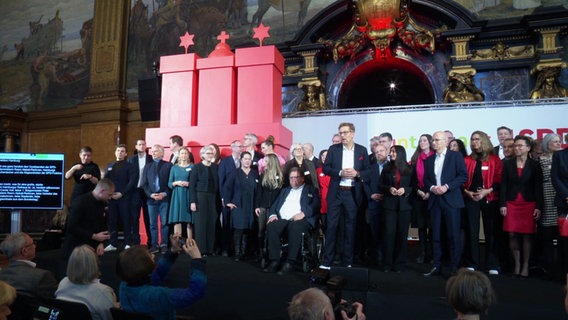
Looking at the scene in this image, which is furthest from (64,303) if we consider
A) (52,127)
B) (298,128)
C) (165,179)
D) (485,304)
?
(52,127)

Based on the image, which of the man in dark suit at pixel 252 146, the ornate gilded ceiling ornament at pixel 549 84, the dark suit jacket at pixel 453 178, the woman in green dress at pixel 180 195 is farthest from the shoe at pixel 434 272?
the ornate gilded ceiling ornament at pixel 549 84

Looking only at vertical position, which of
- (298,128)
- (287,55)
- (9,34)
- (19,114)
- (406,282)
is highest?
(9,34)

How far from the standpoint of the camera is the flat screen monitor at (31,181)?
21.9 feet

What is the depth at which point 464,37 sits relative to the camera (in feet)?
33.3

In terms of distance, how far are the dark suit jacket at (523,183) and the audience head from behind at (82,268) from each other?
12.9 ft

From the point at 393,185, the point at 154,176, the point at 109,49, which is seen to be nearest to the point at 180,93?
the point at 154,176

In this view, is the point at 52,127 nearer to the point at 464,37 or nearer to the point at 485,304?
the point at 464,37

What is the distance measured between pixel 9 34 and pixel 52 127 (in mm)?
3883

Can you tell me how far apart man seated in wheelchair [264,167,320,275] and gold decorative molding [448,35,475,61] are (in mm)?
6375

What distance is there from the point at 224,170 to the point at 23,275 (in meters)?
3.03

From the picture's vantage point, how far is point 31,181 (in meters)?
6.81

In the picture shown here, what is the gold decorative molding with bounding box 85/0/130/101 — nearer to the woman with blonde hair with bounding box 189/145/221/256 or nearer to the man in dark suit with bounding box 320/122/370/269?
the woman with blonde hair with bounding box 189/145/221/256

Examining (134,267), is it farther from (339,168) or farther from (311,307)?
(339,168)

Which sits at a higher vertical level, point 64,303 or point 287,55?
point 287,55
